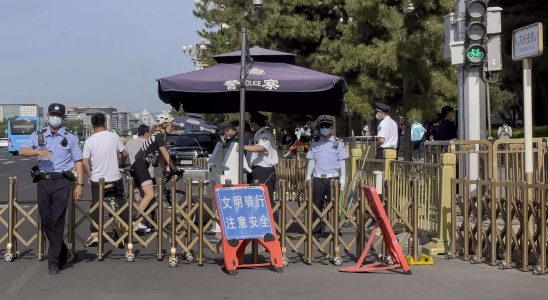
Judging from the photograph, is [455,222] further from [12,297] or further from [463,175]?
[12,297]

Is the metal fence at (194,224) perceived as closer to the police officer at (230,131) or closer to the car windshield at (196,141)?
the police officer at (230,131)

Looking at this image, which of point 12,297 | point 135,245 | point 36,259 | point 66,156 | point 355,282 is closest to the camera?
point 12,297

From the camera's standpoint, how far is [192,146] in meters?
33.2

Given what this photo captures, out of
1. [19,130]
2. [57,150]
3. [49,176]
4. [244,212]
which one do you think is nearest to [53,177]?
[49,176]

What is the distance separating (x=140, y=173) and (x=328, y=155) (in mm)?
2720

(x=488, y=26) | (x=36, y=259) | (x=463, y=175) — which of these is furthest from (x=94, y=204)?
(x=488, y=26)

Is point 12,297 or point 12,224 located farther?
point 12,224

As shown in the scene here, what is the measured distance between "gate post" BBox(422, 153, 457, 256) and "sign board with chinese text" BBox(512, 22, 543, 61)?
151 centimetres

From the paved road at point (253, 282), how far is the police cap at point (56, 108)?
181 centimetres

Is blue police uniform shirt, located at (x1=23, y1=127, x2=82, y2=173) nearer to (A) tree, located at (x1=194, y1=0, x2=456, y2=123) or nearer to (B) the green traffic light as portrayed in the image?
(B) the green traffic light

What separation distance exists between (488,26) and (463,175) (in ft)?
7.34

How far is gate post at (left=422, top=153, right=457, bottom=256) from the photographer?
33.7ft

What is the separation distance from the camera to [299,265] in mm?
9914

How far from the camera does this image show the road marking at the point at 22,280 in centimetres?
825
